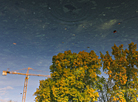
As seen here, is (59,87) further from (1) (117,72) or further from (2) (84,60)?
(1) (117,72)

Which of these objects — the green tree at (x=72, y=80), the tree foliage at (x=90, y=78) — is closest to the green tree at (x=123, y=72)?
the tree foliage at (x=90, y=78)

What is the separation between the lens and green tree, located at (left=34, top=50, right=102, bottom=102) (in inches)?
1082

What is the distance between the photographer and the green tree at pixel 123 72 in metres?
27.7

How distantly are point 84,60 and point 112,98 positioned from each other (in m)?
8.70

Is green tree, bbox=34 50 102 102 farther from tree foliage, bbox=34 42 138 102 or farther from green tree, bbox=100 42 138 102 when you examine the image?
green tree, bbox=100 42 138 102

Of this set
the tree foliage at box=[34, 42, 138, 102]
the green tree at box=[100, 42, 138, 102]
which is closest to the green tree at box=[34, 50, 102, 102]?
the tree foliage at box=[34, 42, 138, 102]

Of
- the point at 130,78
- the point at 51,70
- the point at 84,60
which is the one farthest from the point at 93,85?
the point at 51,70

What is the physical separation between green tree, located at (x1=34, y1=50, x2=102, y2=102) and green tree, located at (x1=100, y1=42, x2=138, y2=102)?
213cm

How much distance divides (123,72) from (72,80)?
9448mm

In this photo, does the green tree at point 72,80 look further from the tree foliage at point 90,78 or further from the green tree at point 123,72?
the green tree at point 123,72

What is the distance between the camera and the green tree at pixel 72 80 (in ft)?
90.1

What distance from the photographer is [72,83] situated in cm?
2777

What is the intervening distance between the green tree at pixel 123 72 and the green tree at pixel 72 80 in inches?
84.0

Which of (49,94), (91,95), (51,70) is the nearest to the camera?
(91,95)
